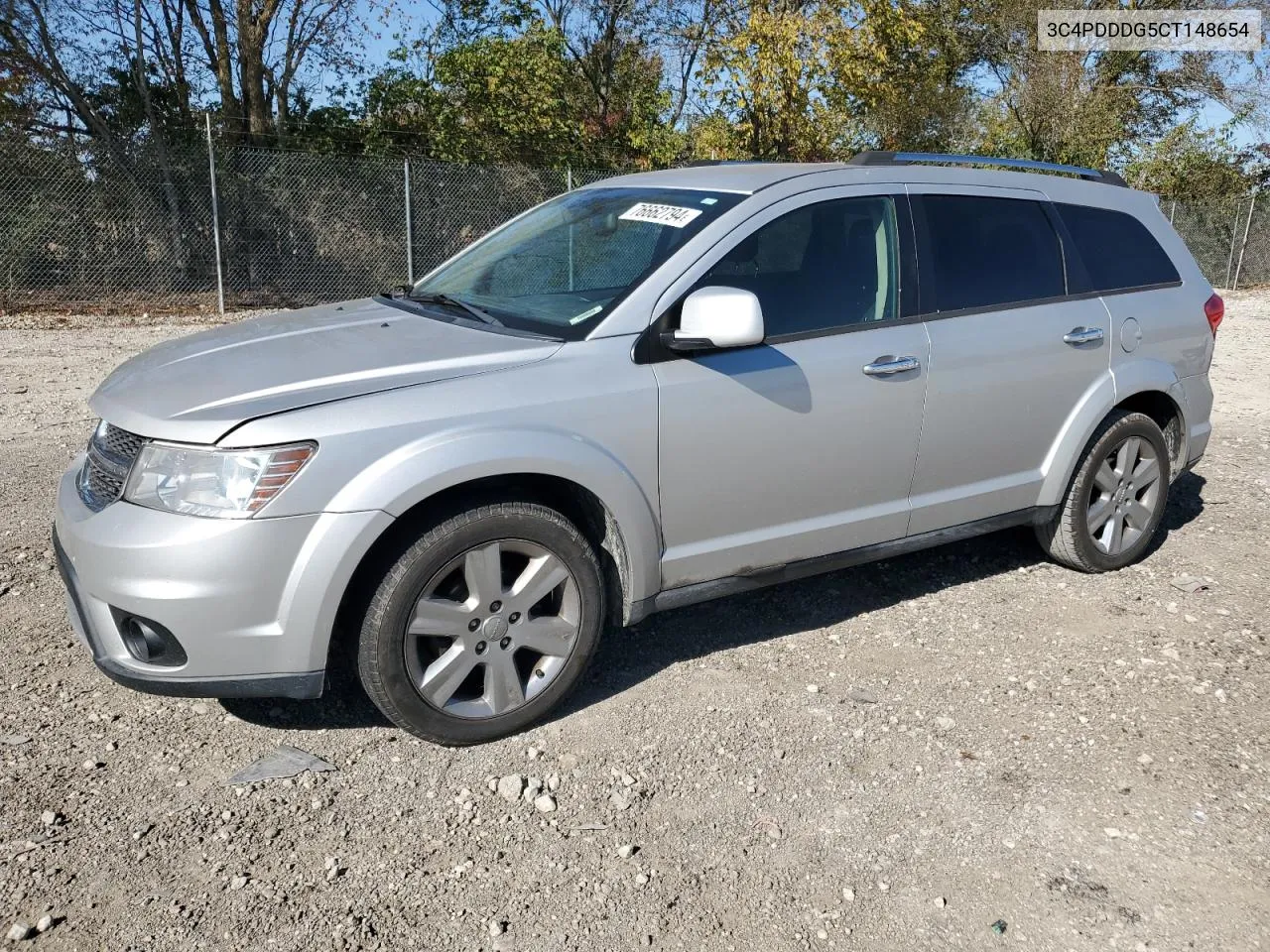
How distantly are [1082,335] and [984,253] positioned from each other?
23.2 inches

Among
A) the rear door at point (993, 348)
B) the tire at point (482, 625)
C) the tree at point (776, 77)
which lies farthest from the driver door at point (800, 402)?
the tree at point (776, 77)

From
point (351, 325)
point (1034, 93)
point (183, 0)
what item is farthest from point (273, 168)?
point (1034, 93)

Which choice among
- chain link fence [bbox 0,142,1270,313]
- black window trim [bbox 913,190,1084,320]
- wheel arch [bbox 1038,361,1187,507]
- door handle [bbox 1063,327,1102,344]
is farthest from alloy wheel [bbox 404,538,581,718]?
chain link fence [bbox 0,142,1270,313]

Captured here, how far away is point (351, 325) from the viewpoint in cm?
380

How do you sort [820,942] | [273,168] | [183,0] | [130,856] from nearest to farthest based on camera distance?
1. [820,942]
2. [130,856]
3. [273,168]
4. [183,0]

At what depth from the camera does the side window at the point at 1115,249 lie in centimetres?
475

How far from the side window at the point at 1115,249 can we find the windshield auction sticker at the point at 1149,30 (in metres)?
25.3

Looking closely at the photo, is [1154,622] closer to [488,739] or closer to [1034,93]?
[488,739]

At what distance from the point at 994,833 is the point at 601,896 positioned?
1.14 meters

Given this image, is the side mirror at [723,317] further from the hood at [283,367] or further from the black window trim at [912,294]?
the hood at [283,367]

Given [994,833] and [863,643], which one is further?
[863,643]

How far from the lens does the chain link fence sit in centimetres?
1336

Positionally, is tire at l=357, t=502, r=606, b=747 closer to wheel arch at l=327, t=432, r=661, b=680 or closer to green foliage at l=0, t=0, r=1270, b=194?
wheel arch at l=327, t=432, r=661, b=680

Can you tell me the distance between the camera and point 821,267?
3941 mm
